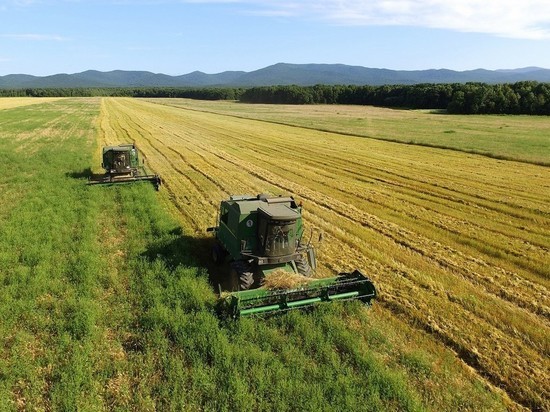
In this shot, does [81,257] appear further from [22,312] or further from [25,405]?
[25,405]

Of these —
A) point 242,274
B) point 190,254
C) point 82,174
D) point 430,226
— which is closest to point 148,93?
point 82,174

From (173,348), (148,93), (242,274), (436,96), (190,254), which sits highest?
(148,93)

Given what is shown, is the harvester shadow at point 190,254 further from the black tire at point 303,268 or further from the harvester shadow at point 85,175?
the harvester shadow at point 85,175

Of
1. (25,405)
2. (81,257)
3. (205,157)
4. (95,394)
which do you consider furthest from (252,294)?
(205,157)

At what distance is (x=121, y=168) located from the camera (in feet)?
60.7

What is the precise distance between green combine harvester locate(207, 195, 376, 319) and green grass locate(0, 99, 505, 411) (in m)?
0.32

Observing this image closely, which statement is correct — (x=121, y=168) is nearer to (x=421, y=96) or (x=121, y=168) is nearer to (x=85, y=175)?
(x=85, y=175)

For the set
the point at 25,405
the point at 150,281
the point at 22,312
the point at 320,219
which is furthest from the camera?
the point at 320,219

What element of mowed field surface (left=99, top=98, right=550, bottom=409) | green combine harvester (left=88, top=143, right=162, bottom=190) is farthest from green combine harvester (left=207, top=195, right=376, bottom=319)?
green combine harvester (left=88, top=143, right=162, bottom=190)

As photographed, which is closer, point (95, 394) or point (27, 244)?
point (95, 394)

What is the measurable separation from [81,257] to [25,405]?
16.2 feet

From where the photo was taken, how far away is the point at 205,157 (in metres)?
26.6

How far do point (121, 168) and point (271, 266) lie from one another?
1180 cm

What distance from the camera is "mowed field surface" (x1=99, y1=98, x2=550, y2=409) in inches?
313
